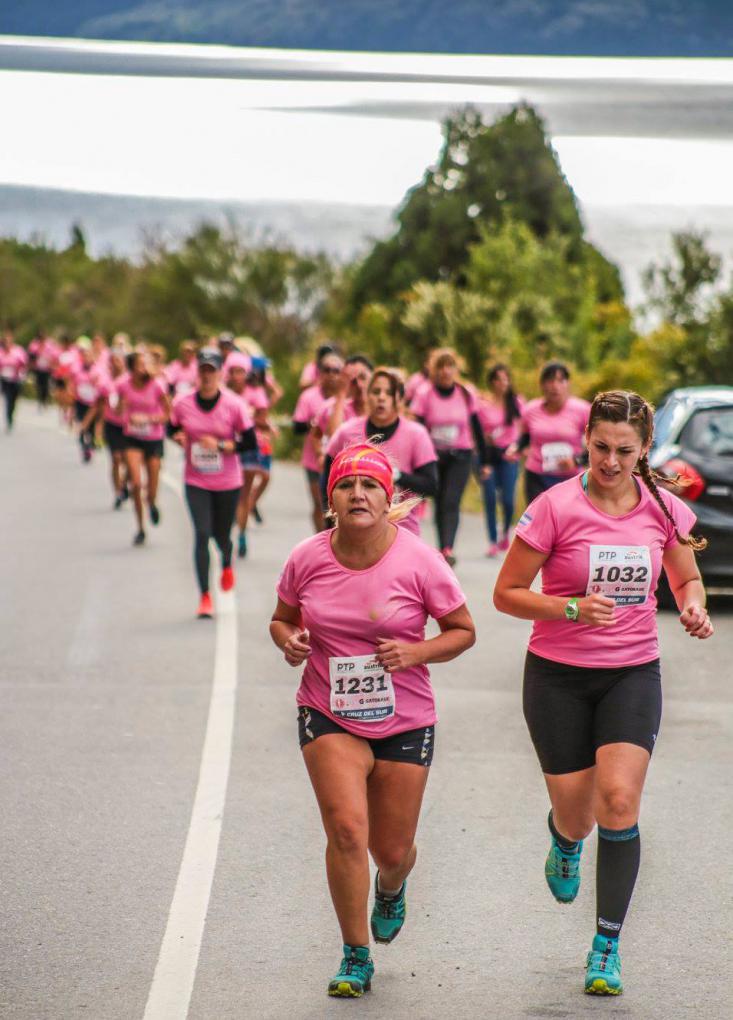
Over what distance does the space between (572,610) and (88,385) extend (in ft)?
73.9

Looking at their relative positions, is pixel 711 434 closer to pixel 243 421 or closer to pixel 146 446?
pixel 243 421

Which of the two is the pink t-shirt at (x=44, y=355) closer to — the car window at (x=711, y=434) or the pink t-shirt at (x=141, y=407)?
the pink t-shirt at (x=141, y=407)

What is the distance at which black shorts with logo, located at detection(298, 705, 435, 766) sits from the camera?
4.60 metres

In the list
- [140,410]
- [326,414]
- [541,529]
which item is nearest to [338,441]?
[326,414]

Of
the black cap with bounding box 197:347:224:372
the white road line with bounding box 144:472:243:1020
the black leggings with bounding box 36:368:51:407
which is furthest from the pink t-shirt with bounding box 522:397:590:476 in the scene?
the black leggings with bounding box 36:368:51:407

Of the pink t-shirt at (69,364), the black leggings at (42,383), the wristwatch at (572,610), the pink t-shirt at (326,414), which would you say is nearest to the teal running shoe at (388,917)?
the wristwatch at (572,610)

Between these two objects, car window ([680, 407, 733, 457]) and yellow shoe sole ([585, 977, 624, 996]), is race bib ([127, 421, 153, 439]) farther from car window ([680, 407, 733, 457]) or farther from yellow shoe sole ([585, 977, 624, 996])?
yellow shoe sole ([585, 977, 624, 996])

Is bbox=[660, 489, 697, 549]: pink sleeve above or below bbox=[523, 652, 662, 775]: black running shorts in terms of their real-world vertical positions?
above

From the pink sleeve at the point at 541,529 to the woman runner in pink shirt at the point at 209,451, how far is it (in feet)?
22.9

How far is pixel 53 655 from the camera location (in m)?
10.4

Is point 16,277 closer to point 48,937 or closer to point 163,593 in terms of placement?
point 163,593

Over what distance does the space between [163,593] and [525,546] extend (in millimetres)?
8541

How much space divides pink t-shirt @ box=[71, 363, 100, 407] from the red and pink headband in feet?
70.9

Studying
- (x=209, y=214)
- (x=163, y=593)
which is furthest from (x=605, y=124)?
(x=163, y=593)
